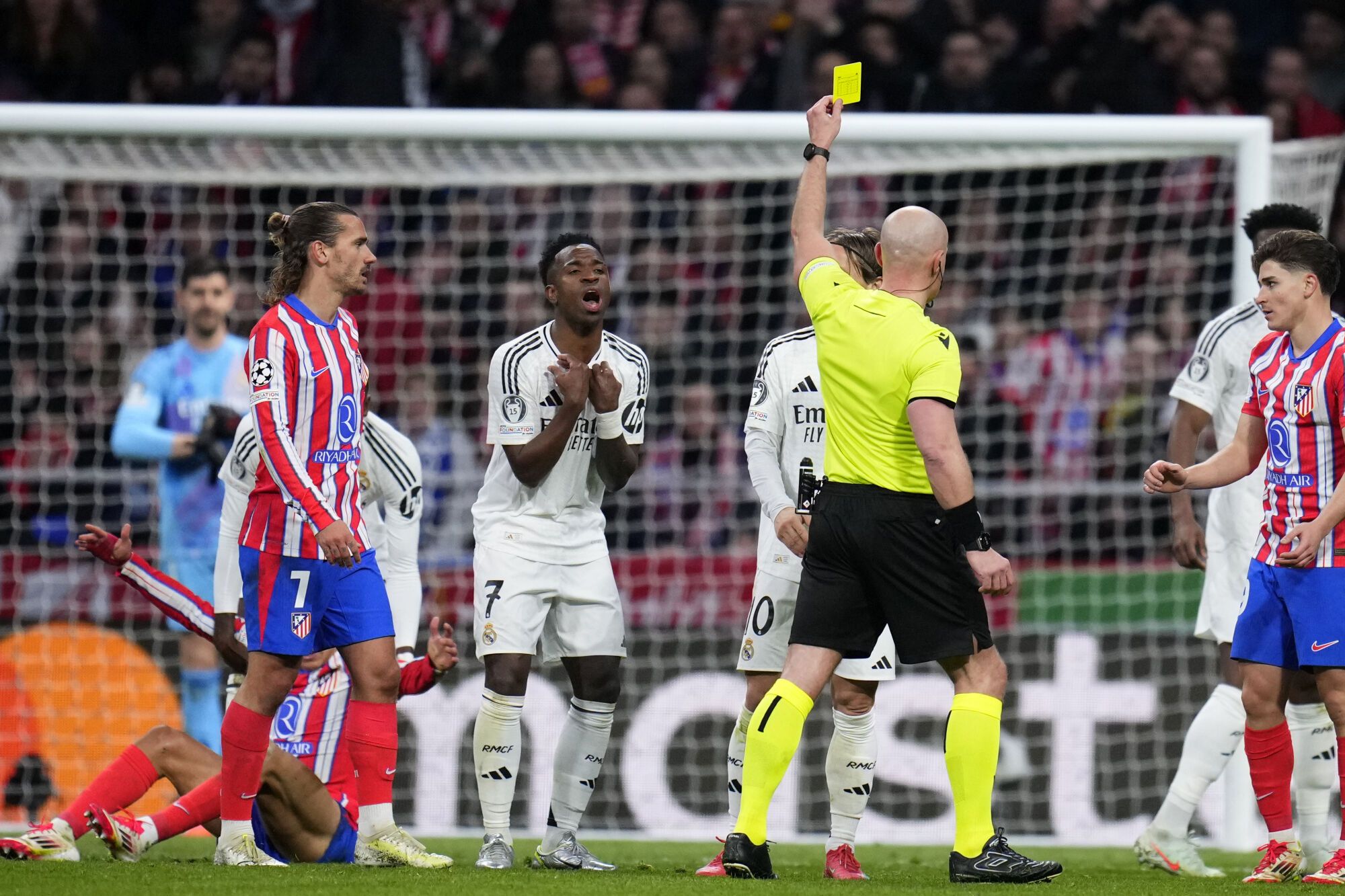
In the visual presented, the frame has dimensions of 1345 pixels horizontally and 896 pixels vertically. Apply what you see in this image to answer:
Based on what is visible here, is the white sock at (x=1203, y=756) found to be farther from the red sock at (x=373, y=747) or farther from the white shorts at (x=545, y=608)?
the red sock at (x=373, y=747)

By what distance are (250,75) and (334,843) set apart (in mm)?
7120

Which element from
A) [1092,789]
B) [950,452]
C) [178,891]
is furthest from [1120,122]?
[178,891]

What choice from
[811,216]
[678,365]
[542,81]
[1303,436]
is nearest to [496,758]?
[811,216]

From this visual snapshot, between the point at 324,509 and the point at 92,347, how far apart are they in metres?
4.75

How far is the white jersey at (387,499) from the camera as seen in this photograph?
5875 millimetres

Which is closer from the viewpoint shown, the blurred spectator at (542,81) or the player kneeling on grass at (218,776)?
the player kneeling on grass at (218,776)

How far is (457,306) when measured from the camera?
10008 mm

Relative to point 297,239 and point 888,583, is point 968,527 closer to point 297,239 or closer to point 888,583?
point 888,583

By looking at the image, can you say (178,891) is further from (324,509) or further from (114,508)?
(114,508)

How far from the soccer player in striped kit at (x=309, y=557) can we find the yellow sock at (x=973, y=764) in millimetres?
1697

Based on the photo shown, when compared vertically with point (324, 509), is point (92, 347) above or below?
above

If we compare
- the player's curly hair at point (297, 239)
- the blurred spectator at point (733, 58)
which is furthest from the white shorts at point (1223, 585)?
the blurred spectator at point (733, 58)

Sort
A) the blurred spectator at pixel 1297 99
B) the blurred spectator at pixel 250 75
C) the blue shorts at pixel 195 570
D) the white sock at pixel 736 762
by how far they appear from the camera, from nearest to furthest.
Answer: the white sock at pixel 736 762 < the blue shorts at pixel 195 570 < the blurred spectator at pixel 1297 99 < the blurred spectator at pixel 250 75

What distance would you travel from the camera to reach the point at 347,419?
5.33 metres
